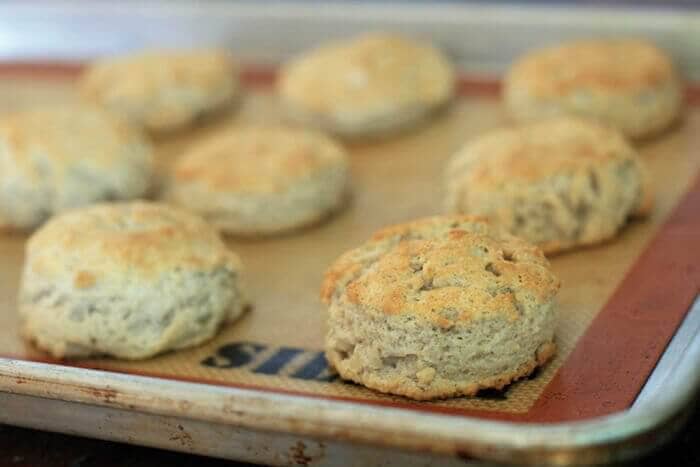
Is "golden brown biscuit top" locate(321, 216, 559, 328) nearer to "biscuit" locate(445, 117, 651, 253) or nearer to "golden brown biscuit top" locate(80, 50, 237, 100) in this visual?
"biscuit" locate(445, 117, 651, 253)

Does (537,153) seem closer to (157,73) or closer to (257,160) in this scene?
(257,160)

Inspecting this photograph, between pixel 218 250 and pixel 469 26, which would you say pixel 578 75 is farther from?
pixel 218 250

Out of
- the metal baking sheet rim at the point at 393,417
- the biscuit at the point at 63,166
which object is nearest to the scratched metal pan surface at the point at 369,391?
the metal baking sheet rim at the point at 393,417

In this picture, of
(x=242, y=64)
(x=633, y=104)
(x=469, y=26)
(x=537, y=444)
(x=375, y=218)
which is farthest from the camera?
(x=242, y=64)

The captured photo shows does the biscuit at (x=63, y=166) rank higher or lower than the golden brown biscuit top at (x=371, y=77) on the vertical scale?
lower

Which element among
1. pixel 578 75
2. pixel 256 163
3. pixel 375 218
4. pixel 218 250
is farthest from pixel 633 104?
pixel 218 250

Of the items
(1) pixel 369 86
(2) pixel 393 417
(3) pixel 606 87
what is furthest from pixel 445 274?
(1) pixel 369 86

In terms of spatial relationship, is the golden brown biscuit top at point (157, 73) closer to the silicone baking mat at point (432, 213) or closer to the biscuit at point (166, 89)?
the biscuit at point (166, 89)
